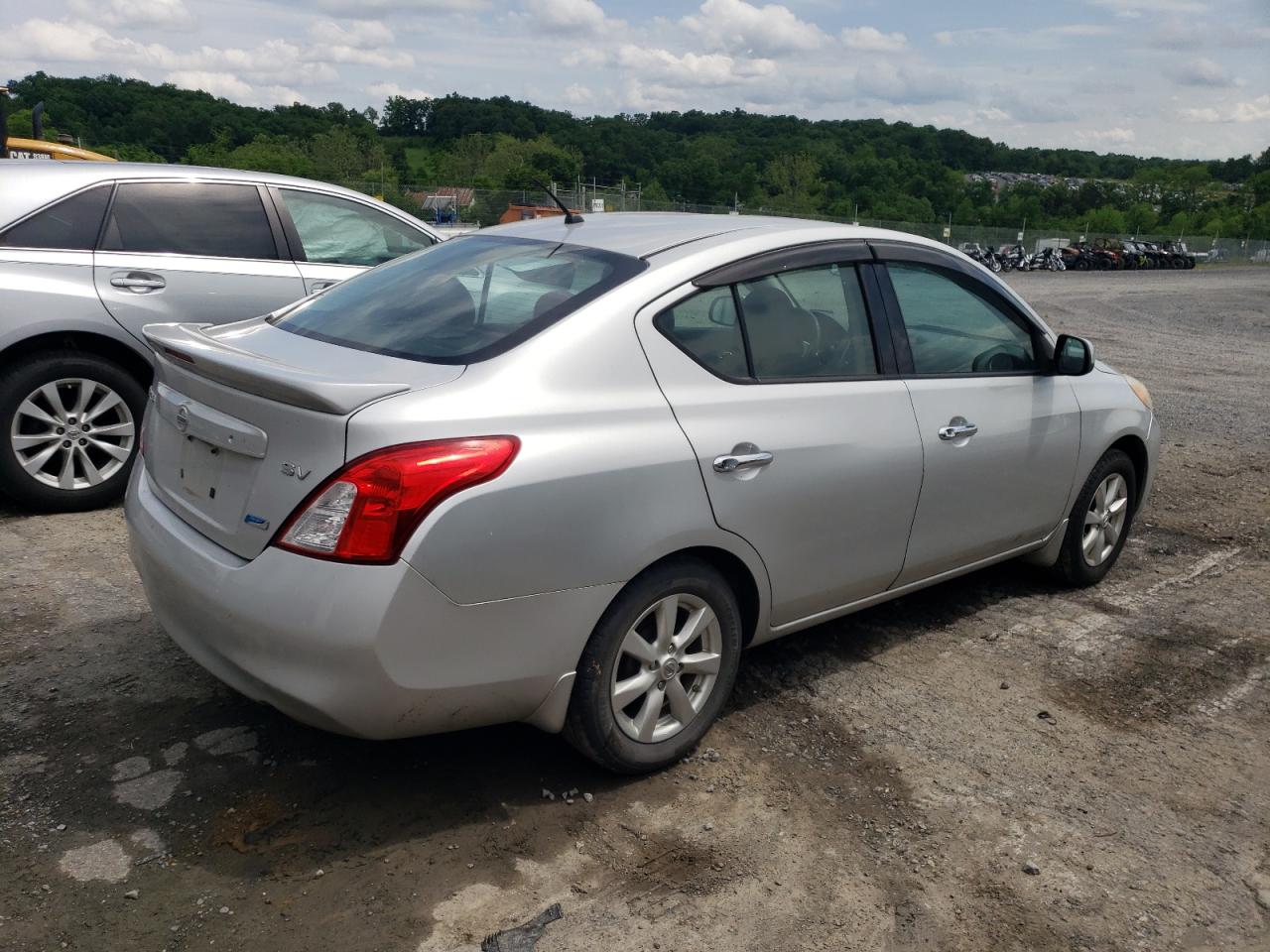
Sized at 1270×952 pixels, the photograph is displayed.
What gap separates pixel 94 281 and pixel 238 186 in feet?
3.40

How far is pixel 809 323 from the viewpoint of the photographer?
152 inches


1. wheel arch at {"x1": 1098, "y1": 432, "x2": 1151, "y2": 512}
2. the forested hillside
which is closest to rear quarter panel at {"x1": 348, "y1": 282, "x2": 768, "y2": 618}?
wheel arch at {"x1": 1098, "y1": 432, "x2": 1151, "y2": 512}

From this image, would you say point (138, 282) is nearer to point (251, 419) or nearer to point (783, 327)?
point (251, 419)

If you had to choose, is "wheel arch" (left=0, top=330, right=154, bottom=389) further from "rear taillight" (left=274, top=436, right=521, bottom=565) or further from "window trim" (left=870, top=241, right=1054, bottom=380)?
"window trim" (left=870, top=241, right=1054, bottom=380)

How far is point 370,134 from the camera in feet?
198

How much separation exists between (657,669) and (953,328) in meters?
1.98

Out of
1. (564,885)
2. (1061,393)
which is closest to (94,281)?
(564,885)

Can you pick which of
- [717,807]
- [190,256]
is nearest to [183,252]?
[190,256]

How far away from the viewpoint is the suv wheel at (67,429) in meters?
5.59

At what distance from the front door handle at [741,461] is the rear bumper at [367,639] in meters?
0.55

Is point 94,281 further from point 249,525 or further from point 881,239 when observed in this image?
point 881,239

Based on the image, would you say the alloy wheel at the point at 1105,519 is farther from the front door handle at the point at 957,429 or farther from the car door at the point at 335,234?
the car door at the point at 335,234

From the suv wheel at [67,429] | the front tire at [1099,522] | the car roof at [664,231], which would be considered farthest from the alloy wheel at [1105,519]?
the suv wheel at [67,429]

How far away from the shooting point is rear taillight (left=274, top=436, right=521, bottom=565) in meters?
2.74
